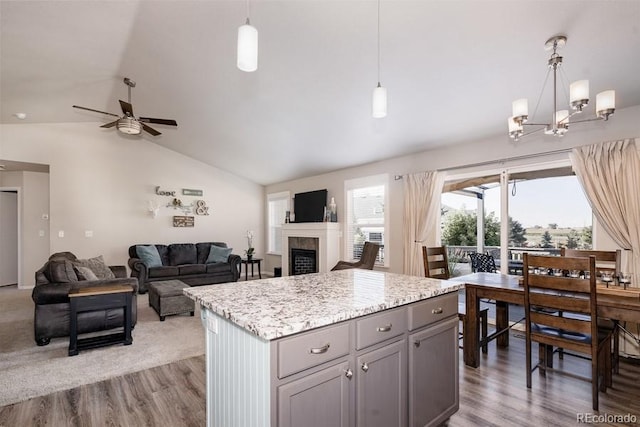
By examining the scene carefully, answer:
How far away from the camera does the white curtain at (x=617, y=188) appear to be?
2996mm

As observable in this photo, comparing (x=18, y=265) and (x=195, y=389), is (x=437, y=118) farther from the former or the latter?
(x=18, y=265)

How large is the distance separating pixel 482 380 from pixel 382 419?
157 cm

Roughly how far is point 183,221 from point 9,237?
12.2 feet

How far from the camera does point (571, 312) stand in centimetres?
237

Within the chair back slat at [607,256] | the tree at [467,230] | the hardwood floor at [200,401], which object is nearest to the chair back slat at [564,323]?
the hardwood floor at [200,401]

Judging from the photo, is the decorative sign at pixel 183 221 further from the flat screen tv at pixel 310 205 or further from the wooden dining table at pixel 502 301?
the wooden dining table at pixel 502 301

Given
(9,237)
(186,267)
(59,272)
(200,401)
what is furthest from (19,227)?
(200,401)

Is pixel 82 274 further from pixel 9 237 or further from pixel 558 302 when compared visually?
pixel 9 237

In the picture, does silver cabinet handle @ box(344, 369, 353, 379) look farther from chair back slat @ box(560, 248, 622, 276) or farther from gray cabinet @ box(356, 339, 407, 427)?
chair back slat @ box(560, 248, 622, 276)

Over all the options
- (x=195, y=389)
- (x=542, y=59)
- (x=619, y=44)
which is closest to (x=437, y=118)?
(x=542, y=59)

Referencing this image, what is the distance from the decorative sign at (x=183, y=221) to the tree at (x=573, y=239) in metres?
7.11

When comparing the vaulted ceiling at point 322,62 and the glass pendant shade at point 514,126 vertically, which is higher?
the vaulted ceiling at point 322,62

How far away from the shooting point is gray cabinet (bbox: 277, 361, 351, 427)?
1175 millimetres

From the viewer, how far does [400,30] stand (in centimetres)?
265
